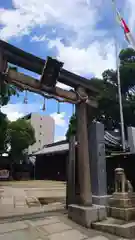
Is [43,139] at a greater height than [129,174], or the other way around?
[43,139]

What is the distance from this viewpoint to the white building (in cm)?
4344

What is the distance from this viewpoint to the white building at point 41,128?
4344 centimetres

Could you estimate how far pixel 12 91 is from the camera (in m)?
16.4

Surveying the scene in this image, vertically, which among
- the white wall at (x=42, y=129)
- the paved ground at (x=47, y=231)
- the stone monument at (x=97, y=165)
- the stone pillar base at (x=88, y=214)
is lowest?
the paved ground at (x=47, y=231)

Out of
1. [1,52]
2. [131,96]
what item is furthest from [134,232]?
[131,96]

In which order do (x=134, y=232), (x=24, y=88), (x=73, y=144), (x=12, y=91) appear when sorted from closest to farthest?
(x=134, y=232), (x=24, y=88), (x=73, y=144), (x=12, y=91)

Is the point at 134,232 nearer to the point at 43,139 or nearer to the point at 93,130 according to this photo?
the point at 93,130

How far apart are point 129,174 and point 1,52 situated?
4826 mm

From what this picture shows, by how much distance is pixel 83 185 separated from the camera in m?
5.09

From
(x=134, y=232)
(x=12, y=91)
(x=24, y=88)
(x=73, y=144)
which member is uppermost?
(x=12, y=91)

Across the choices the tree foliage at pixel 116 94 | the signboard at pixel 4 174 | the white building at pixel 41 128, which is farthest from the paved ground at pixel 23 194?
the white building at pixel 41 128

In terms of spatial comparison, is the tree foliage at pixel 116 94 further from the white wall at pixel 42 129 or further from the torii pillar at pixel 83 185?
the white wall at pixel 42 129

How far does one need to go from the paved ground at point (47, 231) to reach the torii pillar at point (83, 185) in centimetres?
24

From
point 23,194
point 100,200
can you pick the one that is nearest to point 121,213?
point 100,200
